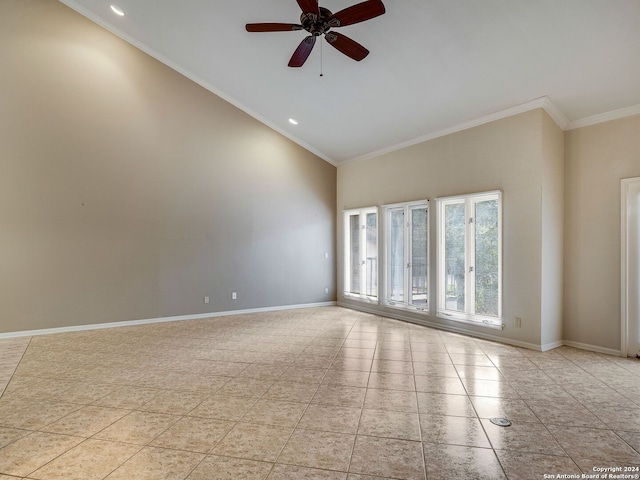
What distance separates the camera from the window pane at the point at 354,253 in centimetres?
735

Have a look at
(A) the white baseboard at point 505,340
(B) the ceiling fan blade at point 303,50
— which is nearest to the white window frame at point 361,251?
(A) the white baseboard at point 505,340

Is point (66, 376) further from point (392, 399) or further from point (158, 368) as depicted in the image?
point (392, 399)

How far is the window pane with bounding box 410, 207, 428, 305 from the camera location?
5832mm

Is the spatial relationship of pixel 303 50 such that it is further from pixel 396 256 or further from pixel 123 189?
pixel 396 256


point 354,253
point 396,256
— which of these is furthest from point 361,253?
point 396,256

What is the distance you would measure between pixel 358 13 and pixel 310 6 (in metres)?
0.40

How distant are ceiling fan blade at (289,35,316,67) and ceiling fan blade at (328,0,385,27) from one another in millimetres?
340

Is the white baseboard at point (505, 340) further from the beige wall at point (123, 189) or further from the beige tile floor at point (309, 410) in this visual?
the beige wall at point (123, 189)

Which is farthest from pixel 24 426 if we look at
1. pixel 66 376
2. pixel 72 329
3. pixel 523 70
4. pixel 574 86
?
pixel 574 86

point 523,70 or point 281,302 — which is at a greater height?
point 523,70

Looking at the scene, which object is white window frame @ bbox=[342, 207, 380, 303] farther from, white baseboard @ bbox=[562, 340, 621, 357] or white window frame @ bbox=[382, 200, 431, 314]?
white baseboard @ bbox=[562, 340, 621, 357]

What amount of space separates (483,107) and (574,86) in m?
1.00

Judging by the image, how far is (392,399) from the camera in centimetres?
294

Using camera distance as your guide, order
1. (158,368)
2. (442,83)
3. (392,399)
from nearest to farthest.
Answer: (392,399) → (158,368) → (442,83)
